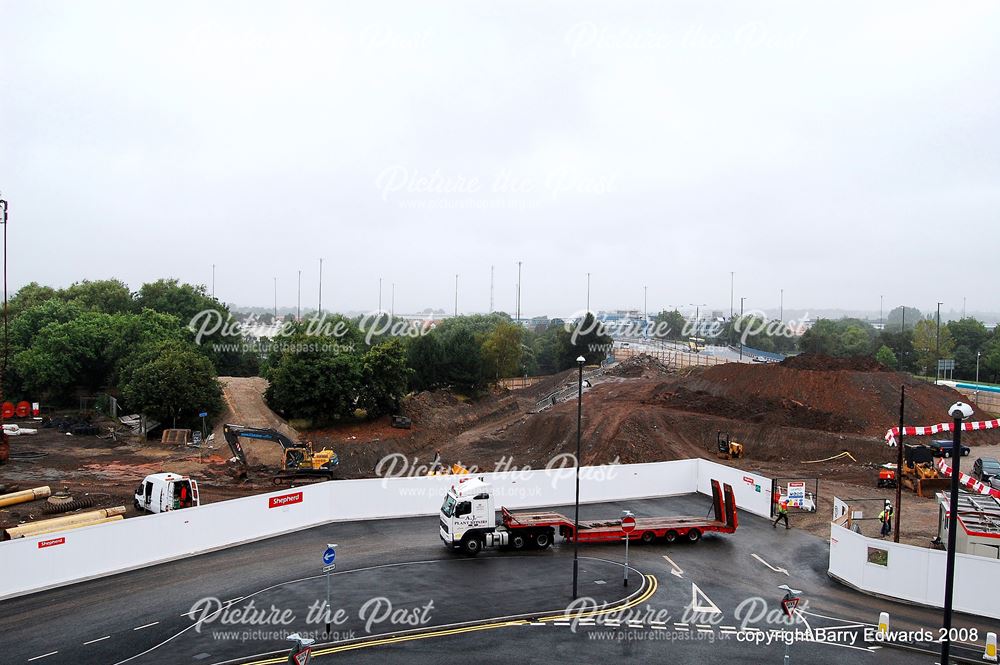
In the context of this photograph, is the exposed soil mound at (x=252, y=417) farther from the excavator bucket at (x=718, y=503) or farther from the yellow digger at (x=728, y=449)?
the yellow digger at (x=728, y=449)

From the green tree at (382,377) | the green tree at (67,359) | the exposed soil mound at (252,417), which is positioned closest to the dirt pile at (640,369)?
the green tree at (382,377)

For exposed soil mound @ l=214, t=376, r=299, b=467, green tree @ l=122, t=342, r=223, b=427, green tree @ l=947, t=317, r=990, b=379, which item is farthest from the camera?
green tree @ l=947, t=317, r=990, b=379

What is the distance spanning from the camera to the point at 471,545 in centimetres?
2475

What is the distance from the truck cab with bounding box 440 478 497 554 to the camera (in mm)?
24656

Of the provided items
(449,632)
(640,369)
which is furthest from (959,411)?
(640,369)

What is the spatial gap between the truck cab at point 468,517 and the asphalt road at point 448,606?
73 cm

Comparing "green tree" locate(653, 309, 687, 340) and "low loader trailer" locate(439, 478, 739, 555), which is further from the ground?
"green tree" locate(653, 309, 687, 340)

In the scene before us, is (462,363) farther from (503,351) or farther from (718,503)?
(718,503)

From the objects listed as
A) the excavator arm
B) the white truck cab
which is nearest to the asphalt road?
the white truck cab

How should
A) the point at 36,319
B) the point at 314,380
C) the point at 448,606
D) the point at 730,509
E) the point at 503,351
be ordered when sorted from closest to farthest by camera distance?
the point at 448,606
the point at 730,509
the point at 314,380
the point at 36,319
the point at 503,351

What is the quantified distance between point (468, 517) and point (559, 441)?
23.8 metres

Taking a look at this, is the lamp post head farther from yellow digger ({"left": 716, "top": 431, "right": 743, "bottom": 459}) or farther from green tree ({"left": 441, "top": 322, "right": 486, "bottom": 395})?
green tree ({"left": 441, "top": 322, "right": 486, "bottom": 395})

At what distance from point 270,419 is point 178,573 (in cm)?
3055

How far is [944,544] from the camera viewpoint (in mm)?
24016
